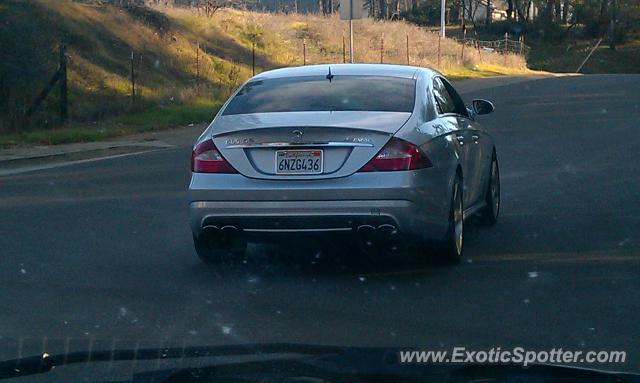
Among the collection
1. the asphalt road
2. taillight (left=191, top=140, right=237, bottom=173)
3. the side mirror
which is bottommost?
the asphalt road

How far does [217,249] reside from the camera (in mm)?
8141

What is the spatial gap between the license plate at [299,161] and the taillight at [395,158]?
0.32 meters

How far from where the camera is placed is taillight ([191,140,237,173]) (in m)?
7.57

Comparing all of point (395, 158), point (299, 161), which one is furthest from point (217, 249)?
point (395, 158)

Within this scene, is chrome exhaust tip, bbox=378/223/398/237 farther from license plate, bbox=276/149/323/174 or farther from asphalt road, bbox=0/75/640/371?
license plate, bbox=276/149/323/174

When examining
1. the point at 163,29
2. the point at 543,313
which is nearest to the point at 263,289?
the point at 543,313

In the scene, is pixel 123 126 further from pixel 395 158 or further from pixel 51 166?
pixel 395 158

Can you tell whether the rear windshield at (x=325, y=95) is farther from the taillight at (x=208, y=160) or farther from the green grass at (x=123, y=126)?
the green grass at (x=123, y=126)

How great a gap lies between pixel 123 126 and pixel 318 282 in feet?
50.3

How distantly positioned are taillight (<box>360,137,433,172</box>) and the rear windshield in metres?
0.56

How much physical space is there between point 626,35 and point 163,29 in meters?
52.8

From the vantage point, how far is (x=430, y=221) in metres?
7.51

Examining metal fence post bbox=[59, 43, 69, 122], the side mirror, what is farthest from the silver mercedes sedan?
metal fence post bbox=[59, 43, 69, 122]

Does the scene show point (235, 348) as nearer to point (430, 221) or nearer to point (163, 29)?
point (430, 221)
